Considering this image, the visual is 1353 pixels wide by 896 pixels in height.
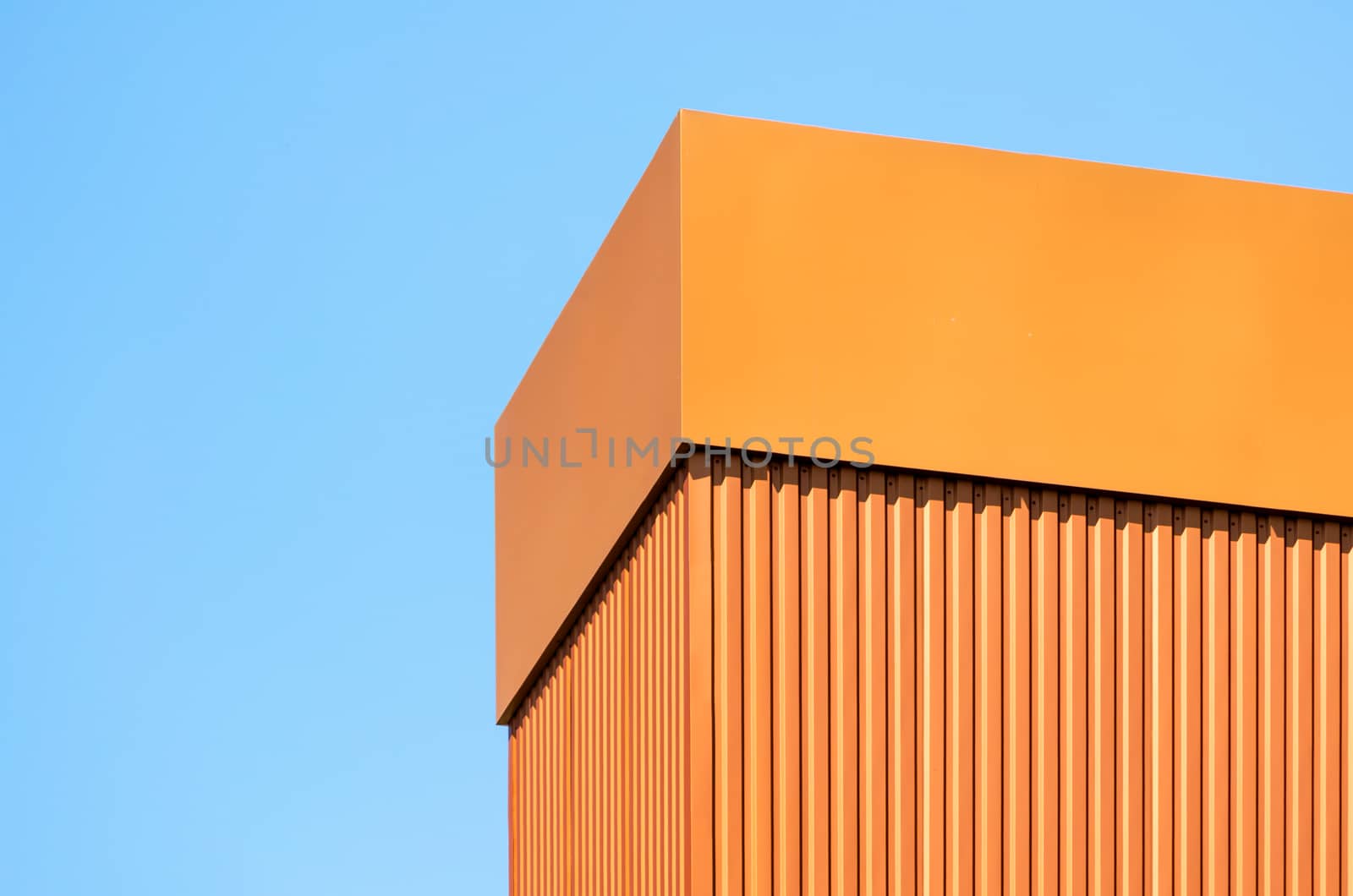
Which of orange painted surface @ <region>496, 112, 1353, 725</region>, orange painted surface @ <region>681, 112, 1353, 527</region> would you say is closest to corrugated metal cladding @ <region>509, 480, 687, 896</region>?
orange painted surface @ <region>496, 112, 1353, 725</region>

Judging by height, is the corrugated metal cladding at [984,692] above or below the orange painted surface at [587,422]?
below

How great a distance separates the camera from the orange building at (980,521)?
10.7 meters

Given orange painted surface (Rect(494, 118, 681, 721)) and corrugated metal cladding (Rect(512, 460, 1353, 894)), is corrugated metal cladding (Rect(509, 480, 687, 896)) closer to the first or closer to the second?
corrugated metal cladding (Rect(512, 460, 1353, 894))

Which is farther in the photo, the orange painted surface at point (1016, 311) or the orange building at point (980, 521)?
the orange painted surface at point (1016, 311)

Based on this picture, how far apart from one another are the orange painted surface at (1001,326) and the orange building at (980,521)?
0.7 inches

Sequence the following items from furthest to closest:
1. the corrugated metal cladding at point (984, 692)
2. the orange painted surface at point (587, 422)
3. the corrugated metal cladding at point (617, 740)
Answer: the orange painted surface at point (587, 422) → the corrugated metal cladding at point (617, 740) → the corrugated metal cladding at point (984, 692)

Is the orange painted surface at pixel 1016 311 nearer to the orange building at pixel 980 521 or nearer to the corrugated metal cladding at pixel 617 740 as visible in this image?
the orange building at pixel 980 521

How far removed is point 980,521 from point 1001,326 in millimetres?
1089

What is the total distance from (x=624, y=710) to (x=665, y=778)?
1.26 m

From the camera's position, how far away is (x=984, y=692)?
11.0 m

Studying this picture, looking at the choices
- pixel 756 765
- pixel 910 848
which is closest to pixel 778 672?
pixel 756 765

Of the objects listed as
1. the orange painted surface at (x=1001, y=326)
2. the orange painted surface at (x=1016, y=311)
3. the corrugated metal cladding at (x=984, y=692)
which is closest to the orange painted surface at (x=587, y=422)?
the orange painted surface at (x=1001, y=326)

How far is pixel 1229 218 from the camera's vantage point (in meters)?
11.6

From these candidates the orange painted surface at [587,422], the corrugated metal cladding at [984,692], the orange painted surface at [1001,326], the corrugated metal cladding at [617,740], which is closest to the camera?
the corrugated metal cladding at [984,692]
